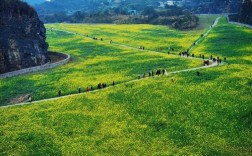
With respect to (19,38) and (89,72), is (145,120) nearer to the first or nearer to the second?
(89,72)

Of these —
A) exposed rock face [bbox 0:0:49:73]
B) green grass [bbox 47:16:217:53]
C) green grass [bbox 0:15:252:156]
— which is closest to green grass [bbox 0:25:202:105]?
exposed rock face [bbox 0:0:49:73]

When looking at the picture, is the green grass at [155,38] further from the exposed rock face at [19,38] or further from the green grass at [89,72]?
the exposed rock face at [19,38]

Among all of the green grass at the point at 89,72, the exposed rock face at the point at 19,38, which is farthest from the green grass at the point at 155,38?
the exposed rock face at the point at 19,38

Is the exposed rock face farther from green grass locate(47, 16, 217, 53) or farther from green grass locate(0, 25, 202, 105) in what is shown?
green grass locate(47, 16, 217, 53)

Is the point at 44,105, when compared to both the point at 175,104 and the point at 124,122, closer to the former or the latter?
the point at 124,122

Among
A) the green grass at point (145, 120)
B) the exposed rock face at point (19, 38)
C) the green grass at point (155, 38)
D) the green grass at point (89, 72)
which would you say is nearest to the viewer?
the green grass at point (145, 120)
